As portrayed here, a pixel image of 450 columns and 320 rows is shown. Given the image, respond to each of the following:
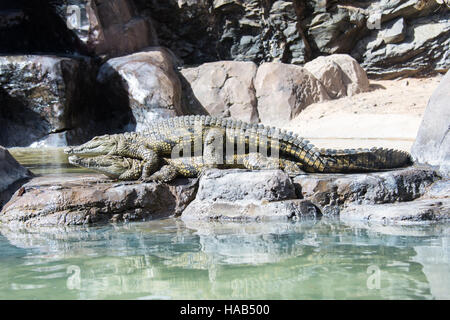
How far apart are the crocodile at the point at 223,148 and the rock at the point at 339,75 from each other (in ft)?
28.8

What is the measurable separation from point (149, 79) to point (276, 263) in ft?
32.7

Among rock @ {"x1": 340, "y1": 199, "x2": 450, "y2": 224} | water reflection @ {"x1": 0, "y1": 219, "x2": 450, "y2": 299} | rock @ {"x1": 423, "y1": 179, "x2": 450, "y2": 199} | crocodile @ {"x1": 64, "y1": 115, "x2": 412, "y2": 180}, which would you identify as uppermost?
crocodile @ {"x1": 64, "y1": 115, "x2": 412, "y2": 180}

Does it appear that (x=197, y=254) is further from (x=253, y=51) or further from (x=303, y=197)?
(x=253, y=51)

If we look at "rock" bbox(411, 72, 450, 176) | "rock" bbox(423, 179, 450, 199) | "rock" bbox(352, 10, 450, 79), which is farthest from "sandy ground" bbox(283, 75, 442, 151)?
"rock" bbox(423, 179, 450, 199)

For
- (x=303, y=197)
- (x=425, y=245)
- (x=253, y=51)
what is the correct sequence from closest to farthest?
(x=425, y=245), (x=303, y=197), (x=253, y=51)

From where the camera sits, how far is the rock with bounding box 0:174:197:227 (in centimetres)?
421

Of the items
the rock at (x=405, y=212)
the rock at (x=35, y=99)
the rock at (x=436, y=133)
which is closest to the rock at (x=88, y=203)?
the rock at (x=405, y=212)

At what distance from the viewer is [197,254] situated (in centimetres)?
304

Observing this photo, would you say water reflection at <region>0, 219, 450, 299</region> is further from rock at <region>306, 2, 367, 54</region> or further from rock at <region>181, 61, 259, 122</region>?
rock at <region>306, 2, 367, 54</region>

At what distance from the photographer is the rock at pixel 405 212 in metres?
3.75

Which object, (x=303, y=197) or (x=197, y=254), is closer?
(x=197, y=254)

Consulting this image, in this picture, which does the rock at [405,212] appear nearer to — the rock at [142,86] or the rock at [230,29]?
the rock at [142,86]

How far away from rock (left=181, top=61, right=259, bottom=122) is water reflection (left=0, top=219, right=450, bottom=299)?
8994 millimetres
